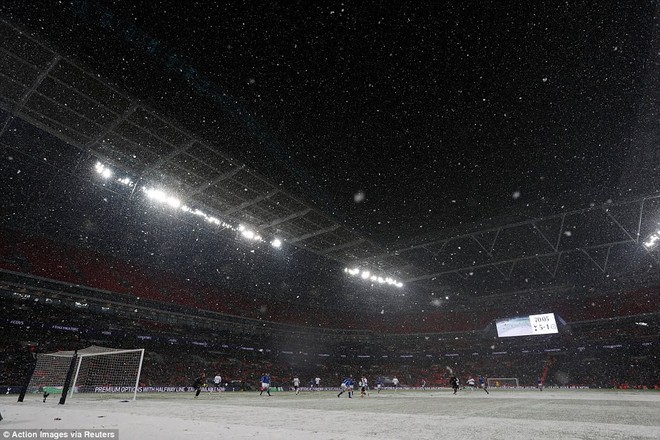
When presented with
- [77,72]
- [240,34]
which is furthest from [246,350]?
[240,34]

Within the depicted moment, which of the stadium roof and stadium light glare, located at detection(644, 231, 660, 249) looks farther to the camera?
stadium light glare, located at detection(644, 231, 660, 249)

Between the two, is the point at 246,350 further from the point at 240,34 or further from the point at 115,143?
the point at 240,34

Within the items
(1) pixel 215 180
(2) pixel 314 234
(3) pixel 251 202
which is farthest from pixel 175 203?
(2) pixel 314 234

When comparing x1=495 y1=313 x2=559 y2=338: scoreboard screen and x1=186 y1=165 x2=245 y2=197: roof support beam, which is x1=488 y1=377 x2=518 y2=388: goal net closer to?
x1=495 y1=313 x2=559 y2=338: scoreboard screen

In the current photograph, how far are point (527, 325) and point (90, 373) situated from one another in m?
43.7

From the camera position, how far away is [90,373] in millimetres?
23562

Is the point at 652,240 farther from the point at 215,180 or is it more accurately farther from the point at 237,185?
the point at 215,180

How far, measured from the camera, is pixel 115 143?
58.7 ft

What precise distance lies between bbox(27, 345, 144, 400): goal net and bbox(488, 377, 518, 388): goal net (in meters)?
40.8

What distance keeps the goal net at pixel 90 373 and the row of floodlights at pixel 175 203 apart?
9.99m

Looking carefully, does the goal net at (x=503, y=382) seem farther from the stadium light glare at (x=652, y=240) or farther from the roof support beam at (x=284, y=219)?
the roof support beam at (x=284, y=219)

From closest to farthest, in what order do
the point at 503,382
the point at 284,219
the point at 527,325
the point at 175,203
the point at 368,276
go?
1. the point at 175,203
2. the point at 284,219
3. the point at 368,276
4. the point at 527,325
5. the point at 503,382

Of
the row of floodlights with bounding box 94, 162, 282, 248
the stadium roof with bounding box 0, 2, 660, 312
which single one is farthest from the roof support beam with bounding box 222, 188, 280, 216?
the row of floodlights with bounding box 94, 162, 282, 248

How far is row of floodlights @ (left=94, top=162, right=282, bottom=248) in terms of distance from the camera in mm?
21297
